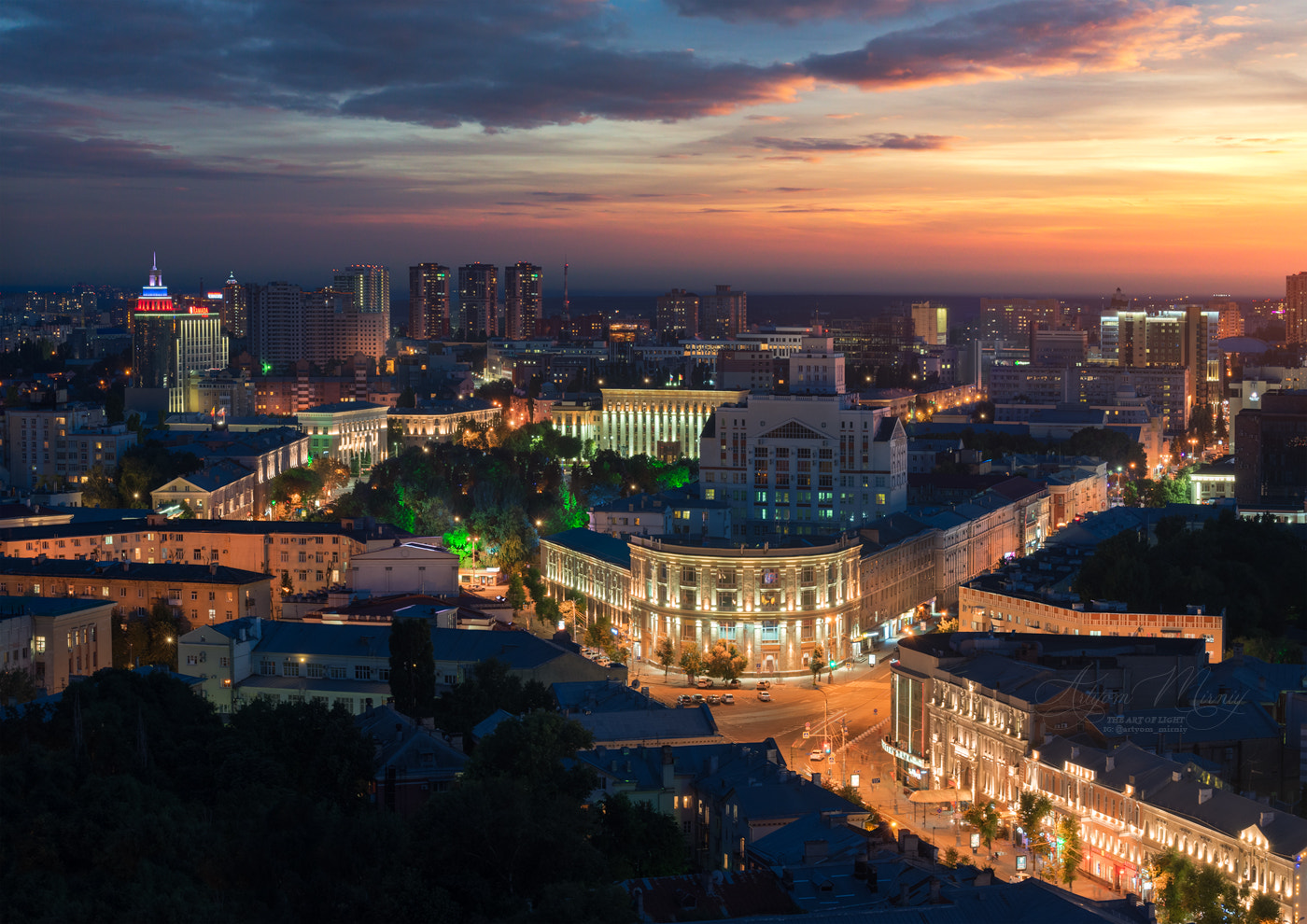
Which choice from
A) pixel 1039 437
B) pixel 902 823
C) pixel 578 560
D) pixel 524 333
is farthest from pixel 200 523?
pixel 524 333

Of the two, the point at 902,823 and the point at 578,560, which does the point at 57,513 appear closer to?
the point at 578,560

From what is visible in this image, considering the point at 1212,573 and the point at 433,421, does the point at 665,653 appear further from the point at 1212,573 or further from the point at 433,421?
the point at 433,421

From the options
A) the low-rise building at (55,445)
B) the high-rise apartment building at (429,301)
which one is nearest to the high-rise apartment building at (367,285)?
the high-rise apartment building at (429,301)

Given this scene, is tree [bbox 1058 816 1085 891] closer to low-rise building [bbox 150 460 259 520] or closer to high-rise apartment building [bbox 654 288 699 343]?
low-rise building [bbox 150 460 259 520]

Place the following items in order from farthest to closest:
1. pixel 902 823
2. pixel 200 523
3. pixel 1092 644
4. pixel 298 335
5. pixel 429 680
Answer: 1. pixel 298 335
2. pixel 200 523
3. pixel 1092 644
4. pixel 429 680
5. pixel 902 823

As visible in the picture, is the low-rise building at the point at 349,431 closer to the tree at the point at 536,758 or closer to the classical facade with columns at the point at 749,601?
the classical facade with columns at the point at 749,601

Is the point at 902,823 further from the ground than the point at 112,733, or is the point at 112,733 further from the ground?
the point at 112,733

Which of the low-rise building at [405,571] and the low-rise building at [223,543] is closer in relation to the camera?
the low-rise building at [405,571]
